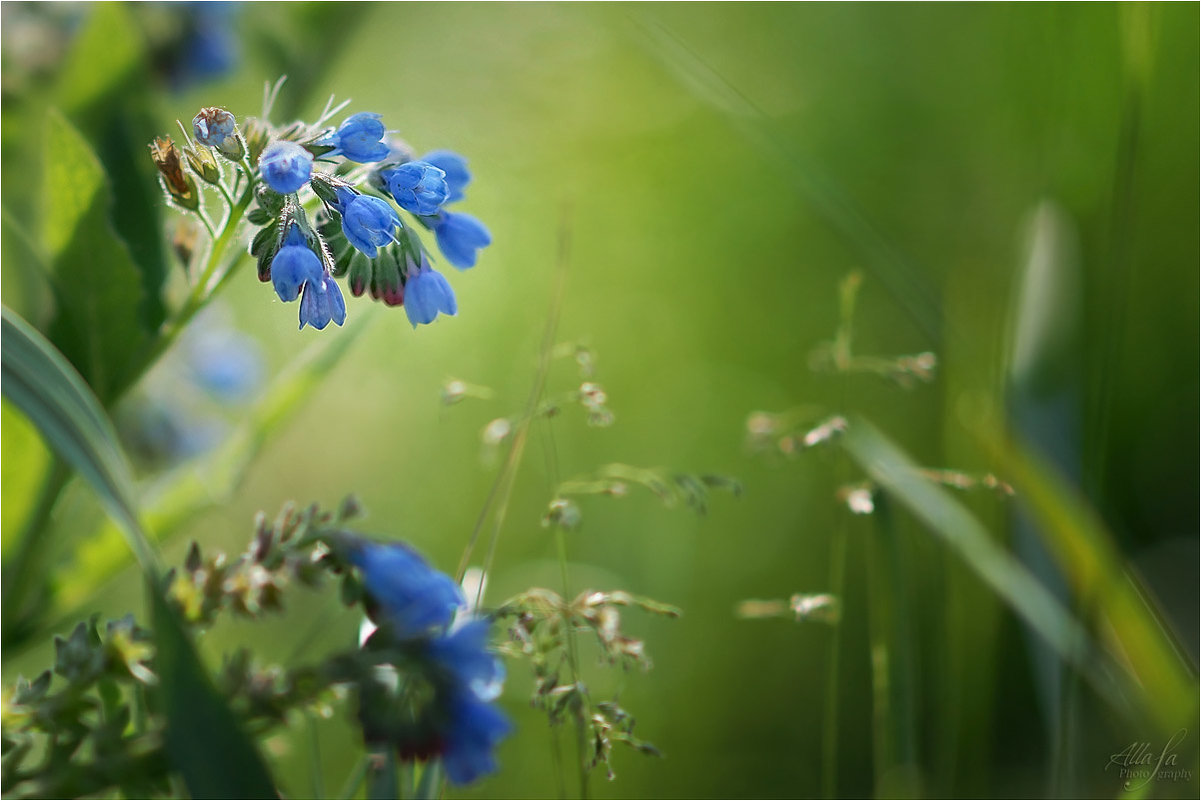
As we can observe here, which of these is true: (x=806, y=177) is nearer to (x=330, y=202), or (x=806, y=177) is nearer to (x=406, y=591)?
(x=330, y=202)

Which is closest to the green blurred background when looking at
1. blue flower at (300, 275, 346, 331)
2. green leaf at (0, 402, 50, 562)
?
green leaf at (0, 402, 50, 562)

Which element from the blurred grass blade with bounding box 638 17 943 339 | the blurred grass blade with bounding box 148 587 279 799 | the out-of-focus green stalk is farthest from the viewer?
the blurred grass blade with bounding box 638 17 943 339

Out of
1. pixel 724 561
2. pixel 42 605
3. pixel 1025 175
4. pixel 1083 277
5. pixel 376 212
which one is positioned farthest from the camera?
pixel 1025 175

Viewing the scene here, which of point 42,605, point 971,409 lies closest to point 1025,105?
point 971,409

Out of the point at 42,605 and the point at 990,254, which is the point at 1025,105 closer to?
the point at 990,254

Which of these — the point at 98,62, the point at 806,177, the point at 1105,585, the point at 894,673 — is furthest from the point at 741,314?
the point at 98,62

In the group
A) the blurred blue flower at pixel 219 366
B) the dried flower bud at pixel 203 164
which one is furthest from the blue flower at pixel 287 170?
the blurred blue flower at pixel 219 366

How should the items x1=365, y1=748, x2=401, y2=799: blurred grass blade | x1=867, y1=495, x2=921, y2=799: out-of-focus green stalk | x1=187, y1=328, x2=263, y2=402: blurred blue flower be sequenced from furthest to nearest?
x1=187, y1=328, x2=263, y2=402: blurred blue flower → x1=867, y1=495, x2=921, y2=799: out-of-focus green stalk → x1=365, y1=748, x2=401, y2=799: blurred grass blade

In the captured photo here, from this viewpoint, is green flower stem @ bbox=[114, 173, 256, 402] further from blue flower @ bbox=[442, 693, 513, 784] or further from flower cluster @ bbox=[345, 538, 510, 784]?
blue flower @ bbox=[442, 693, 513, 784]
